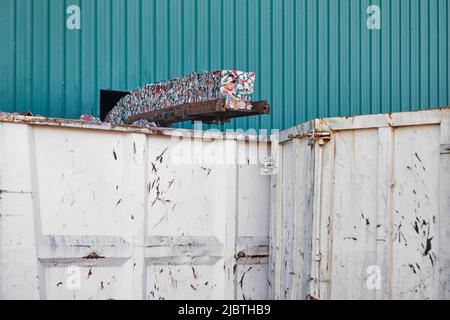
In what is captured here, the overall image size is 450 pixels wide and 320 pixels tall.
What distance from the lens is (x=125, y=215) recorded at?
4109 millimetres

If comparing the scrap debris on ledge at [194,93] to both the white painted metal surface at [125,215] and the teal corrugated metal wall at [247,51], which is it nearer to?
the white painted metal surface at [125,215]

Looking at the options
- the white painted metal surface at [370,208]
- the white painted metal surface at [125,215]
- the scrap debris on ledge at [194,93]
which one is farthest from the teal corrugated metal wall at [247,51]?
the white painted metal surface at [370,208]

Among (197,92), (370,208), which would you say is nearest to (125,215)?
(197,92)

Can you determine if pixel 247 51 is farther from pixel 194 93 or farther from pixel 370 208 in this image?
pixel 370 208

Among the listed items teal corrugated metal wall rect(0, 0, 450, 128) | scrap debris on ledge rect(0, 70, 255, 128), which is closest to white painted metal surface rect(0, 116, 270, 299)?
scrap debris on ledge rect(0, 70, 255, 128)

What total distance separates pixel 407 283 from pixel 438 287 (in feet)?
0.63

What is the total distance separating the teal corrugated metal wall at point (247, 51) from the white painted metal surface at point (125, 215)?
268 cm

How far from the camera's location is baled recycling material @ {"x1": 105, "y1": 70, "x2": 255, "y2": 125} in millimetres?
4789

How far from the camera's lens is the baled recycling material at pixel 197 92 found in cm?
479

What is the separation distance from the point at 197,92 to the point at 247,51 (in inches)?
99.0

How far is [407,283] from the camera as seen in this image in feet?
11.5

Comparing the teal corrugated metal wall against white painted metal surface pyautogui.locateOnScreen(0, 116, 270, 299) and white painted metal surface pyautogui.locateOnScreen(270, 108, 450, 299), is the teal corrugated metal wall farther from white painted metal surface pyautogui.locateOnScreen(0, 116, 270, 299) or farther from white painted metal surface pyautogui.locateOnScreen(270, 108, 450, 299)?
white painted metal surface pyautogui.locateOnScreen(270, 108, 450, 299)

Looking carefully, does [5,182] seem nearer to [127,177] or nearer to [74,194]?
[74,194]
